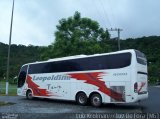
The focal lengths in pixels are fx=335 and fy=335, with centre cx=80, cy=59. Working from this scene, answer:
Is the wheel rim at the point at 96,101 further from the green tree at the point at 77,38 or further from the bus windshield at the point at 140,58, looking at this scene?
the green tree at the point at 77,38

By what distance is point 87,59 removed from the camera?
21.8 m

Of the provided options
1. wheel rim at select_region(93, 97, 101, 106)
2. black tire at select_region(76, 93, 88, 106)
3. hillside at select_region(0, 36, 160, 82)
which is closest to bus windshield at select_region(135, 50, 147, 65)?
wheel rim at select_region(93, 97, 101, 106)

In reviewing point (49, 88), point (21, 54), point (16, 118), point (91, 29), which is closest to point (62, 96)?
point (49, 88)

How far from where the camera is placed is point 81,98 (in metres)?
22.0

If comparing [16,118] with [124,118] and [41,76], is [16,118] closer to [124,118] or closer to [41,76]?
[124,118]

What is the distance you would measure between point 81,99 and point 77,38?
23376 millimetres

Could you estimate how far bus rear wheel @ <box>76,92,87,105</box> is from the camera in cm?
2168

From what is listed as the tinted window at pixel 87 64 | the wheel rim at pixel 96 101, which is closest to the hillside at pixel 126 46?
the tinted window at pixel 87 64

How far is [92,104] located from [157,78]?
72.1 m

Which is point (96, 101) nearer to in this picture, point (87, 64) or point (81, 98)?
point (81, 98)

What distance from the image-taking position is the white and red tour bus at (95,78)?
63.3ft

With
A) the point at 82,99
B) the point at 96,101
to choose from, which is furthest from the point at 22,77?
the point at 96,101

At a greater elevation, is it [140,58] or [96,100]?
[140,58]

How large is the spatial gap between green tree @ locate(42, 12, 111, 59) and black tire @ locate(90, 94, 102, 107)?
901 inches
